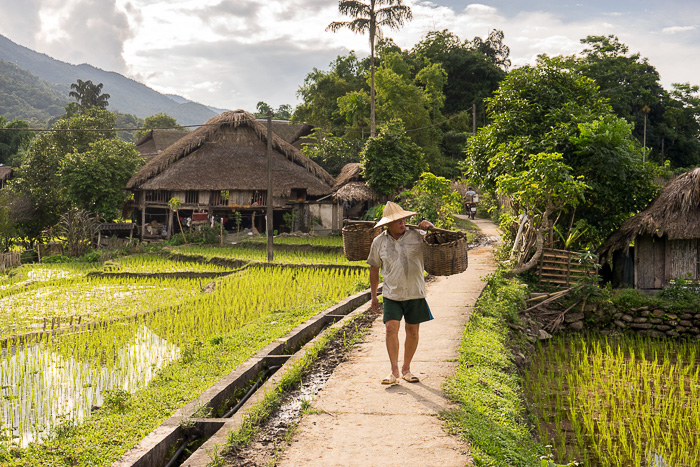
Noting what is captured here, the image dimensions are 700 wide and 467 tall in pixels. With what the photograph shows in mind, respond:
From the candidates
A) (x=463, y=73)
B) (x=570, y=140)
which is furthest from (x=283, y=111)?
(x=570, y=140)

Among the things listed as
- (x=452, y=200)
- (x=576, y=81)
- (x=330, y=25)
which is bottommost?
(x=452, y=200)

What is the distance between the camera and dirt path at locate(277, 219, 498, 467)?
3.51 metres

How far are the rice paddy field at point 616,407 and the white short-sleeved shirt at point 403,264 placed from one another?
5.87 ft

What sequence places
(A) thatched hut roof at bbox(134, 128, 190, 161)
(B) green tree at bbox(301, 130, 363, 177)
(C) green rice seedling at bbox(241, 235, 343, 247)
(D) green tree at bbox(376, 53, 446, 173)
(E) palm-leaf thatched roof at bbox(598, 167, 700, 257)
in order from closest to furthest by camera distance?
(E) palm-leaf thatched roof at bbox(598, 167, 700, 257), (C) green rice seedling at bbox(241, 235, 343, 247), (B) green tree at bbox(301, 130, 363, 177), (D) green tree at bbox(376, 53, 446, 173), (A) thatched hut roof at bbox(134, 128, 190, 161)

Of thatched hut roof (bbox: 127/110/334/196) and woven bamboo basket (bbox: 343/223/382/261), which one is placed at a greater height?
thatched hut roof (bbox: 127/110/334/196)

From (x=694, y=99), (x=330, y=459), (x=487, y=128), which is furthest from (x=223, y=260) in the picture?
(x=694, y=99)

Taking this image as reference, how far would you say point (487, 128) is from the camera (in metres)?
13.1

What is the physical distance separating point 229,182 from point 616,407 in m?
17.7

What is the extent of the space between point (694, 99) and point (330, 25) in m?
34.9

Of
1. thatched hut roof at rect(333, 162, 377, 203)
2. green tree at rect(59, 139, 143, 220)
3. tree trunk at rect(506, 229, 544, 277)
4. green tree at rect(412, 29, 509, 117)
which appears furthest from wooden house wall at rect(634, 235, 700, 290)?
green tree at rect(412, 29, 509, 117)

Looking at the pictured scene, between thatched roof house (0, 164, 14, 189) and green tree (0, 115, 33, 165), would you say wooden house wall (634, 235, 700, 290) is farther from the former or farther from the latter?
green tree (0, 115, 33, 165)

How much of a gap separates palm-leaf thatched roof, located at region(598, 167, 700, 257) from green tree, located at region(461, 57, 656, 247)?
69cm

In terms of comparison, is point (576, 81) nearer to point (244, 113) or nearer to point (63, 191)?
point (244, 113)

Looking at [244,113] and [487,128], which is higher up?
[244,113]
